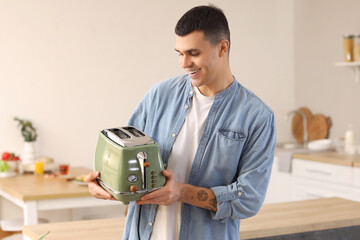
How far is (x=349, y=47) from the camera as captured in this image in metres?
4.58

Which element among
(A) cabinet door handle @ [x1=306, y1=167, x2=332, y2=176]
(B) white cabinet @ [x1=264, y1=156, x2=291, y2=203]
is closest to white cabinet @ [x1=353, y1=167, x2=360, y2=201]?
(A) cabinet door handle @ [x1=306, y1=167, x2=332, y2=176]

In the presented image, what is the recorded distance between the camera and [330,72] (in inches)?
197

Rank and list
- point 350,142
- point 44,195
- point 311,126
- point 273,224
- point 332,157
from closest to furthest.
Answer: point 273,224, point 44,195, point 332,157, point 350,142, point 311,126

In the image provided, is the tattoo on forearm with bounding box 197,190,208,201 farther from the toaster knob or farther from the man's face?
the man's face

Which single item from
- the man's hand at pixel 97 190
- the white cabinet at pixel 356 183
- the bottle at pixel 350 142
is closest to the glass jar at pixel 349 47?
the bottle at pixel 350 142

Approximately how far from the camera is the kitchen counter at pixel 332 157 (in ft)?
12.9

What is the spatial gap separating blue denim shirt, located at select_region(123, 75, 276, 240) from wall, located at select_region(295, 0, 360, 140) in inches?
126

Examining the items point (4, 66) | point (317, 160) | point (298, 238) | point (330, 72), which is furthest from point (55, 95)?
point (298, 238)

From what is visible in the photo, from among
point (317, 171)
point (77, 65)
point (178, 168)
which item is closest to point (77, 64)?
point (77, 65)

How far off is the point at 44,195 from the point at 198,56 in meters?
1.93

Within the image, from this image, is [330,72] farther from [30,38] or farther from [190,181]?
[190,181]

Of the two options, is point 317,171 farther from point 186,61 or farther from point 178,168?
point 186,61

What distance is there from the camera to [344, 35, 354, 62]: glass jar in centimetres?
457

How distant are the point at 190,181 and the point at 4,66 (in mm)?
2895
